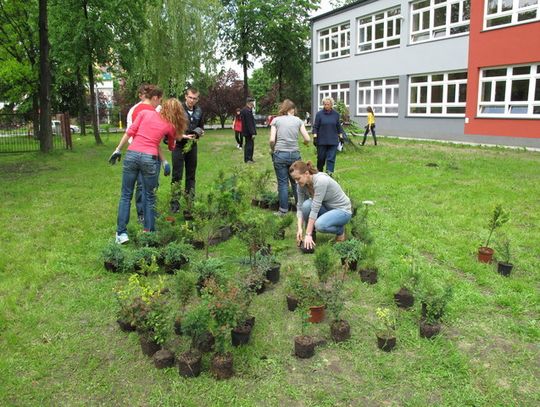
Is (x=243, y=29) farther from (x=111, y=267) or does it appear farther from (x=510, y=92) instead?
(x=111, y=267)

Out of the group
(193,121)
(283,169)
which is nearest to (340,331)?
(283,169)

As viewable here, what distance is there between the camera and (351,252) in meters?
4.90

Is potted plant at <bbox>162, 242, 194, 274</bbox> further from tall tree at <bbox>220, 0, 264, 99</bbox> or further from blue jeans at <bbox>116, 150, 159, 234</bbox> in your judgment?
tall tree at <bbox>220, 0, 264, 99</bbox>

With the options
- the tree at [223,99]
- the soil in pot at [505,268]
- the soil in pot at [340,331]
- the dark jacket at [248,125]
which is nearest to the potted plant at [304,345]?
the soil in pot at [340,331]

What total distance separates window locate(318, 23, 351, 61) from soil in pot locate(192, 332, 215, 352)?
2722 cm

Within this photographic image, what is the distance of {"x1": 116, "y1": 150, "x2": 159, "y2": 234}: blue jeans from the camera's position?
5605 millimetres

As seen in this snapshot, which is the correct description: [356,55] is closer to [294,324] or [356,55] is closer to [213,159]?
[213,159]

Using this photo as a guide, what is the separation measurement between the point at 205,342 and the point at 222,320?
206mm

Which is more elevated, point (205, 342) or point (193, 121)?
point (193, 121)

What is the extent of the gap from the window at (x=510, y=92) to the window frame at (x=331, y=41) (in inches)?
404

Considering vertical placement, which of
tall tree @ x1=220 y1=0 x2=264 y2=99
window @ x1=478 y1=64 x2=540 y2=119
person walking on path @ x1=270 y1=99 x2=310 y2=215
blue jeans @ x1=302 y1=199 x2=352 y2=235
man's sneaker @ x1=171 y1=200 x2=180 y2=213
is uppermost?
tall tree @ x1=220 y1=0 x2=264 y2=99

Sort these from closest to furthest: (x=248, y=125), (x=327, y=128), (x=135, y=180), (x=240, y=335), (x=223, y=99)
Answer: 1. (x=240, y=335)
2. (x=135, y=180)
3. (x=327, y=128)
4. (x=248, y=125)
5. (x=223, y=99)

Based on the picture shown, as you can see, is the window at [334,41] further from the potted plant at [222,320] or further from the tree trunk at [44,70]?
the potted plant at [222,320]

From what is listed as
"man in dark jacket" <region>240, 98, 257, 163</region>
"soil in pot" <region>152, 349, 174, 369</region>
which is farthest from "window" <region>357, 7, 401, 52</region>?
"soil in pot" <region>152, 349, 174, 369</region>
